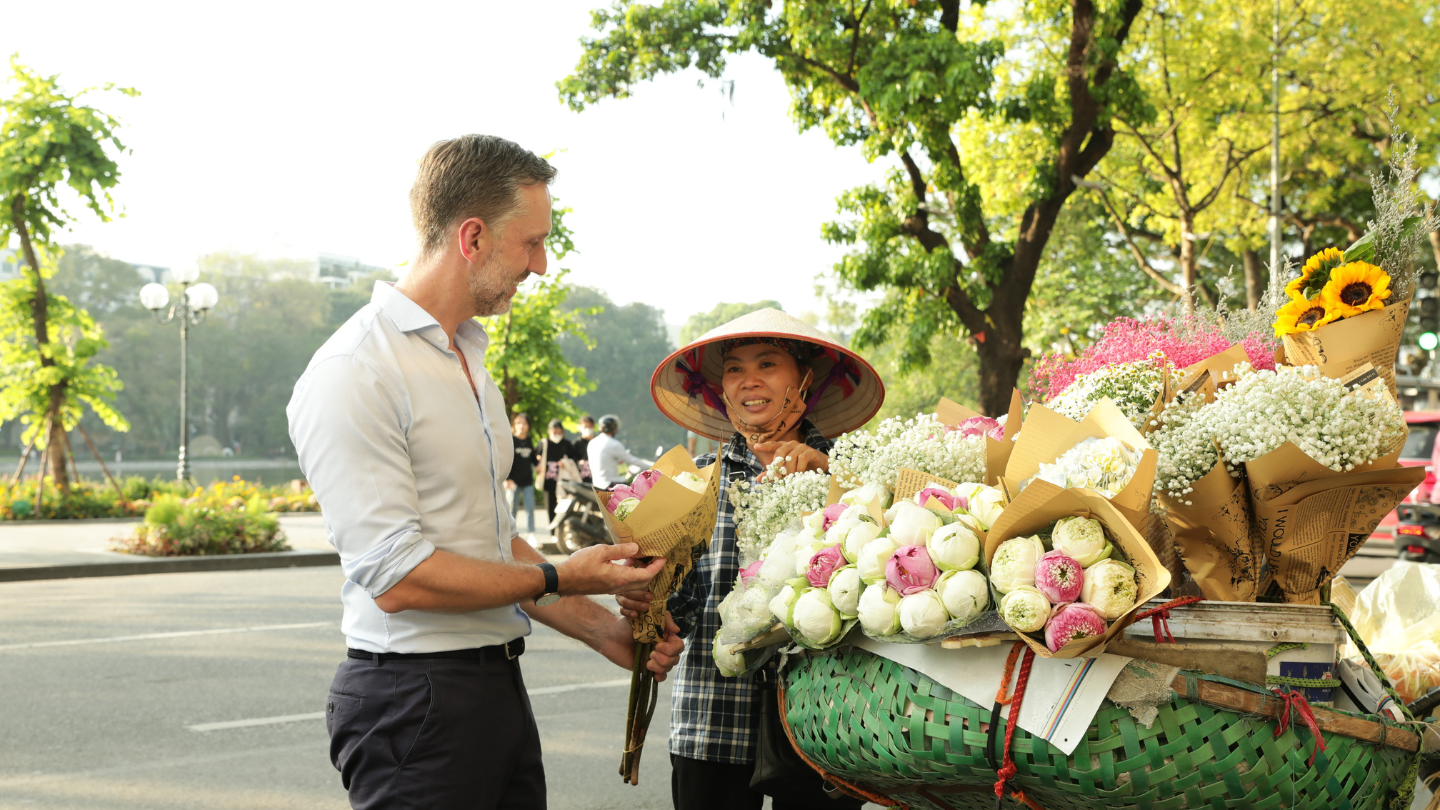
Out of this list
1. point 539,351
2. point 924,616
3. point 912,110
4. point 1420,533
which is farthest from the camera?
point 539,351

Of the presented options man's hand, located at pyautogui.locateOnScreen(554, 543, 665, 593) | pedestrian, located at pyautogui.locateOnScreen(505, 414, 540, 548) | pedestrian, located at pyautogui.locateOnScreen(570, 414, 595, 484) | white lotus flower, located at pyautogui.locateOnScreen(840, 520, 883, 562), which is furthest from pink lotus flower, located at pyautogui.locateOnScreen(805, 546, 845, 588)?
pedestrian, located at pyautogui.locateOnScreen(570, 414, 595, 484)

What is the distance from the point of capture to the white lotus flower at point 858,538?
5.64ft

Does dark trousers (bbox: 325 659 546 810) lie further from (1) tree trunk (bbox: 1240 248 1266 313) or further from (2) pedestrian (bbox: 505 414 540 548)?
(1) tree trunk (bbox: 1240 248 1266 313)

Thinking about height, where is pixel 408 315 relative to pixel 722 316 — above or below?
below

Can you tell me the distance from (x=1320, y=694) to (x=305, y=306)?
269 ft

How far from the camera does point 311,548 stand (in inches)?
559

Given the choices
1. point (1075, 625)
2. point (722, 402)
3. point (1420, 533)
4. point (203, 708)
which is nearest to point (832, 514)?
point (1075, 625)

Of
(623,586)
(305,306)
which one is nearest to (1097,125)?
(623,586)

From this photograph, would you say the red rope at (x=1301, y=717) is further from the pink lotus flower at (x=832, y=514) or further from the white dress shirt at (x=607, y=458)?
the white dress shirt at (x=607, y=458)

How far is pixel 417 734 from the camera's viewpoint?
6.61 ft

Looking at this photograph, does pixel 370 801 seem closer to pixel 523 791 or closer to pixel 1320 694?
pixel 523 791

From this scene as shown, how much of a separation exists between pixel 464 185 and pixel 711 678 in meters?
1.33

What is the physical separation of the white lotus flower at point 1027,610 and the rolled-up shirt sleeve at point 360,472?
3.37ft

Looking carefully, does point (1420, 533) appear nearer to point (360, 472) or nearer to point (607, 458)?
point (607, 458)
